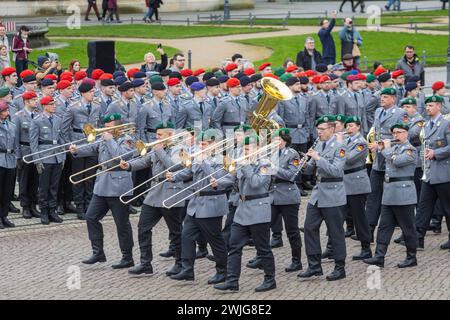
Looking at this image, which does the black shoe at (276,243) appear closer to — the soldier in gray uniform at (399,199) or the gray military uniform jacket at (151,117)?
the soldier in gray uniform at (399,199)

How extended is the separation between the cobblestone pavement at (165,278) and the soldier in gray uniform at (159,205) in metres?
0.23

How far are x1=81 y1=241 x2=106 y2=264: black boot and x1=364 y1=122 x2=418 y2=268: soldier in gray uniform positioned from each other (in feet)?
11.2

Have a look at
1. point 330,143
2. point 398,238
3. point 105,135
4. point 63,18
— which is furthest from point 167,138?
point 63,18

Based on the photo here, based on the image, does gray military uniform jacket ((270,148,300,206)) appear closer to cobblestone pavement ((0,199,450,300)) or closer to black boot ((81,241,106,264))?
cobblestone pavement ((0,199,450,300))

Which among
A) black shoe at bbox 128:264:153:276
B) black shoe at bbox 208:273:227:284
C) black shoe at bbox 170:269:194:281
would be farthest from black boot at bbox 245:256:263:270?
black shoe at bbox 128:264:153:276

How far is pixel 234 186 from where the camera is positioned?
14891mm

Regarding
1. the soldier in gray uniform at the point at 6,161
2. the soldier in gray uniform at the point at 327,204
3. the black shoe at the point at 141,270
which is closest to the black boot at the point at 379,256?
the soldier in gray uniform at the point at 327,204

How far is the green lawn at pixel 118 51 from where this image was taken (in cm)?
3319

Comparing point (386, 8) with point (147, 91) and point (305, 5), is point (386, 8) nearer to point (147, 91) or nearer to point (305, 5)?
point (305, 5)

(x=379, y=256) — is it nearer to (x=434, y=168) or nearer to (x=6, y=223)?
(x=434, y=168)

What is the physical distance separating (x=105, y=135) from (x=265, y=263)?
286cm

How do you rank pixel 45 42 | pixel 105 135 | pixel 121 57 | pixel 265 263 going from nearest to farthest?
pixel 265 263 → pixel 105 135 → pixel 121 57 → pixel 45 42

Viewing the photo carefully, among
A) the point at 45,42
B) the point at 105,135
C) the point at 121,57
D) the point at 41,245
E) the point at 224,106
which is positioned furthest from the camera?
the point at 45,42

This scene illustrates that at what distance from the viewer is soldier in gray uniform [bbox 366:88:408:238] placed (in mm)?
17016
